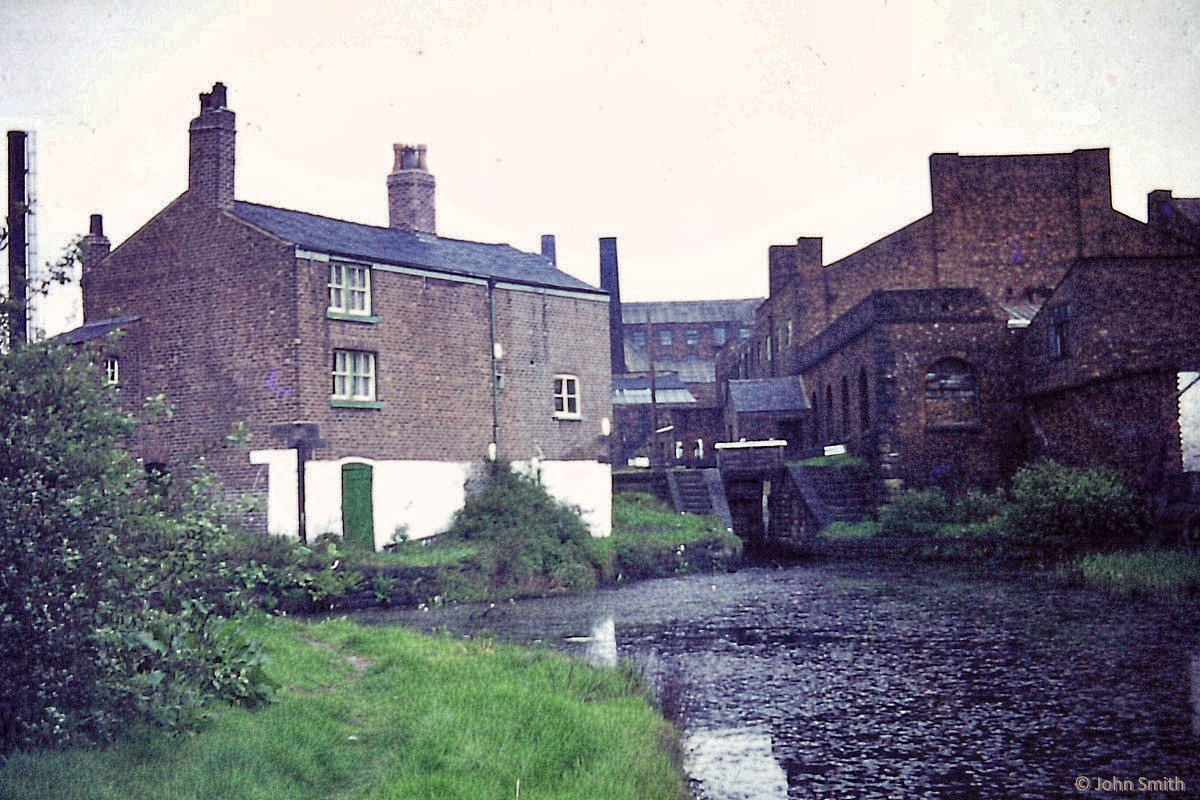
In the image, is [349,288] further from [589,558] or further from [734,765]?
[734,765]

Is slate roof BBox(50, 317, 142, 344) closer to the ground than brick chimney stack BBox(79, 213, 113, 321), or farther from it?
closer to the ground

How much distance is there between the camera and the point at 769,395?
48500 mm

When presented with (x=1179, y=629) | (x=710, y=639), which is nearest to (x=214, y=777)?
(x=710, y=639)

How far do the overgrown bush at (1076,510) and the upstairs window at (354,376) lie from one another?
1475 centimetres

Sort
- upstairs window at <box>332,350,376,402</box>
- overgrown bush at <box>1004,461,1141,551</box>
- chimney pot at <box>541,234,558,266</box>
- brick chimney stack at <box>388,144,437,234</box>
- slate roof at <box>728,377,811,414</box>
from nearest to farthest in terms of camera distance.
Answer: overgrown bush at <box>1004,461,1141,551</box>, upstairs window at <box>332,350,376,402</box>, brick chimney stack at <box>388,144,437,234</box>, slate roof at <box>728,377,811,414</box>, chimney pot at <box>541,234,558,266</box>

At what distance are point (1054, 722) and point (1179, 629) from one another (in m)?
5.91

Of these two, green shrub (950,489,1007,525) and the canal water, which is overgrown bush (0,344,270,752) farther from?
green shrub (950,489,1007,525)

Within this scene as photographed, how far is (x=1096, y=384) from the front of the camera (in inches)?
1118

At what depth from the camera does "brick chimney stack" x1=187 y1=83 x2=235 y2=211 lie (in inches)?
1051

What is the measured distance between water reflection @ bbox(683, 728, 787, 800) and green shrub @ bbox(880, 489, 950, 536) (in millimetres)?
20428

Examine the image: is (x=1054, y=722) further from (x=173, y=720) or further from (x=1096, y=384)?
(x=1096, y=384)

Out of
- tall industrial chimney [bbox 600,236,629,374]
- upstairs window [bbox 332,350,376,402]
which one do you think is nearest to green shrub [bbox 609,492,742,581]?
upstairs window [bbox 332,350,376,402]

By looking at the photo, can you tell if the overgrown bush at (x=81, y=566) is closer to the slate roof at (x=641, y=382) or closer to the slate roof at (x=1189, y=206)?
the slate roof at (x=1189, y=206)

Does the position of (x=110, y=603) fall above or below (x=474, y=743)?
above
